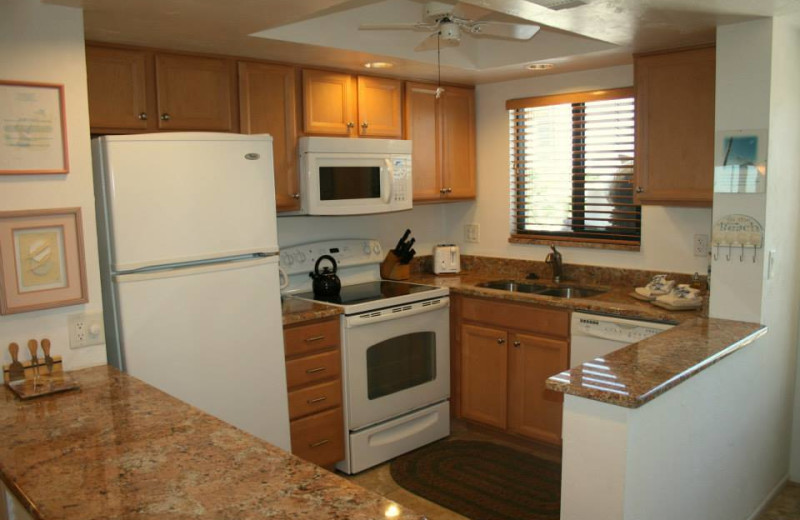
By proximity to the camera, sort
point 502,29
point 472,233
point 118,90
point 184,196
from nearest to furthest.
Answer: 1. point 184,196
2. point 502,29
3. point 118,90
4. point 472,233

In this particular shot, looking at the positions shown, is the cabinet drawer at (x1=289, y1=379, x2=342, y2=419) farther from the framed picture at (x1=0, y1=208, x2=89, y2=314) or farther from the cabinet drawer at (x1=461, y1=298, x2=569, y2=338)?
the framed picture at (x1=0, y1=208, x2=89, y2=314)

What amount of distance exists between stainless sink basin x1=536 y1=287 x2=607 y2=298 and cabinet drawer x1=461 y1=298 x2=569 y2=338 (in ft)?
0.91

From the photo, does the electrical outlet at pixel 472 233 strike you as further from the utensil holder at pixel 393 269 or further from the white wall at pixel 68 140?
the white wall at pixel 68 140

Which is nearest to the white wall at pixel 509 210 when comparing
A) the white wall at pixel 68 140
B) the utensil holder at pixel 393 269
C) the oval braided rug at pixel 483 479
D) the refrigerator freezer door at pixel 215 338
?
the utensil holder at pixel 393 269

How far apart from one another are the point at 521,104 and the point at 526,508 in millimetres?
2450

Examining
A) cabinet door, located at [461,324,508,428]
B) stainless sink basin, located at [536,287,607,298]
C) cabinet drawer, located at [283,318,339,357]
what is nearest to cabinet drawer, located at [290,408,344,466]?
cabinet drawer, located at [283,318,339,357]

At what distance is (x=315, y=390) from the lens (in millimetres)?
3377

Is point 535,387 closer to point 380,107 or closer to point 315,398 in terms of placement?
point 315,398

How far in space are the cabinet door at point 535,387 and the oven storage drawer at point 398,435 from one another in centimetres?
41

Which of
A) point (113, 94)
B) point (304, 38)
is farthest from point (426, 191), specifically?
point (113, 94)

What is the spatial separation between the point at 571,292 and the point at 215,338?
2.16 metres

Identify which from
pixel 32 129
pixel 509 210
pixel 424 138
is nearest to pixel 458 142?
pixel 424 138

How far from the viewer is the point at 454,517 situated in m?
3.09

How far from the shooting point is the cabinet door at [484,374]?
3.84 m
